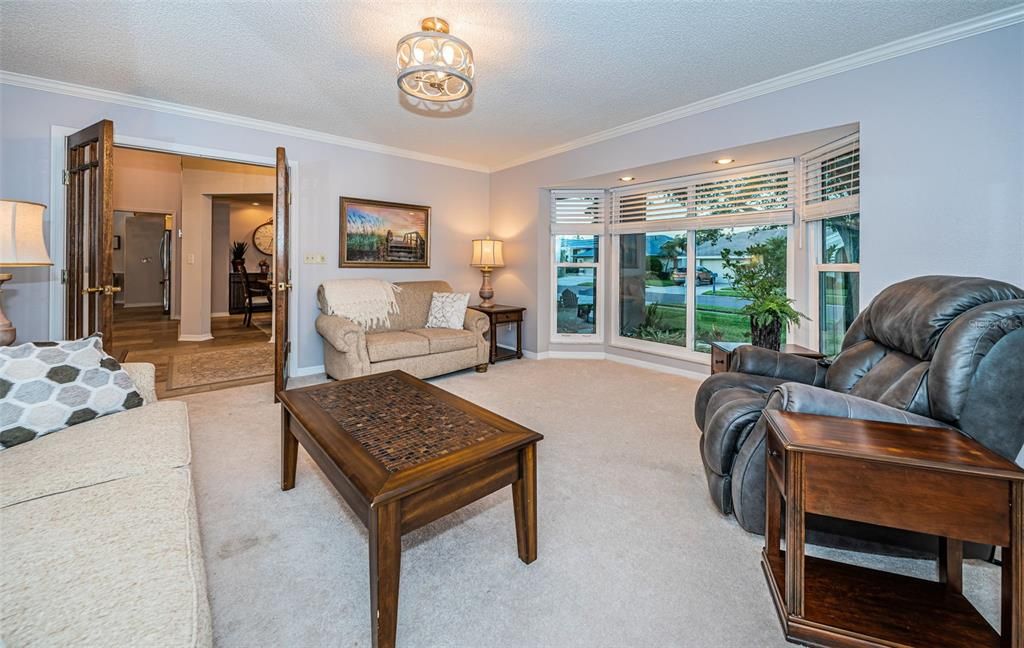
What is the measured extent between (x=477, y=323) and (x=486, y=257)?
3.62ft

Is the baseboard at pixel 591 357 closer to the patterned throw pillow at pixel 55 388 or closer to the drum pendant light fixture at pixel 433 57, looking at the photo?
the drum pendant light fixture at pixel 433 57

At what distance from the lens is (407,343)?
3.92 metres

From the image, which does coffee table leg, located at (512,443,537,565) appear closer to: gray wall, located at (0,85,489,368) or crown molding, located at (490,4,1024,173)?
crown molding, located at (490,4,1024,173)

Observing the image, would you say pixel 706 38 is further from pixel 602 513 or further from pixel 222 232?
pixel 222 232

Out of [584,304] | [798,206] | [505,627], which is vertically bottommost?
[505,627]

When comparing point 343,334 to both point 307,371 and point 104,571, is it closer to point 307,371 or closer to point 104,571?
point 307,371

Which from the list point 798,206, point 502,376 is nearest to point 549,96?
point 798,206

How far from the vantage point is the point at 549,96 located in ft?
10.9

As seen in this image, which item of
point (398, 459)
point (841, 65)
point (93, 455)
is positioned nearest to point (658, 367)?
point (841, 65)

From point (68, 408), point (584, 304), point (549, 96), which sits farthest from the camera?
point (584, 304)

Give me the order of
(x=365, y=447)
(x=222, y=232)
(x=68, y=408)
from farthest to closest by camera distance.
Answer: (x=222, y=232) < (x=68, y=408) < (x=365, y=447)

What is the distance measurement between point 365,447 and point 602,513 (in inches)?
43.0

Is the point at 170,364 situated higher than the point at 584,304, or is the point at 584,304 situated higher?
the point at 584,304

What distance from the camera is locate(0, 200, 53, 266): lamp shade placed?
7.33 ft
